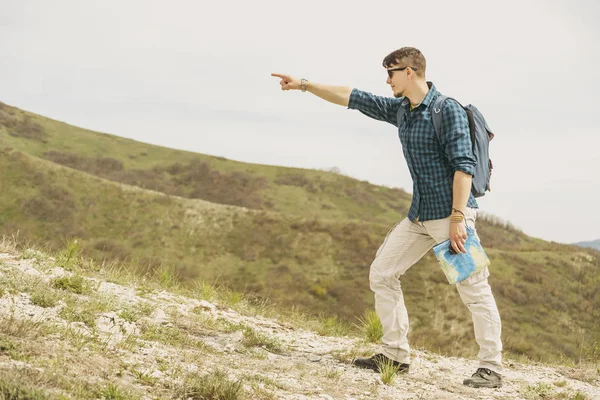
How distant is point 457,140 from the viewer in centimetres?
521

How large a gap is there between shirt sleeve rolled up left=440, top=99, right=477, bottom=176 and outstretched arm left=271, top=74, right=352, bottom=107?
4.14ft

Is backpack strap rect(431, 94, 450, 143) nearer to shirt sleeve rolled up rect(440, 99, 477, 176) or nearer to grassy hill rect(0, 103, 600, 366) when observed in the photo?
shirt sleeve rolled up rect(440, 99, 477, 176)

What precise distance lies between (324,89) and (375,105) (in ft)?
2.02

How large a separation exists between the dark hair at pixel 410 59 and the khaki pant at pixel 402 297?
1.49 meters

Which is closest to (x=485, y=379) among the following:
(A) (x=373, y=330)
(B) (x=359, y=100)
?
(A) (x=373, y=330)

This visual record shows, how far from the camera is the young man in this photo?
5.28 meters

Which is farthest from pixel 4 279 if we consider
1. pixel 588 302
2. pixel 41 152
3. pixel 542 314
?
pixel 41 152

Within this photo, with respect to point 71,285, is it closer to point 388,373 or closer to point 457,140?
point 388,373

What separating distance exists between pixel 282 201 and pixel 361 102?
6374 centimetres

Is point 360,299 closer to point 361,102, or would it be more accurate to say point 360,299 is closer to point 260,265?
point 260,265

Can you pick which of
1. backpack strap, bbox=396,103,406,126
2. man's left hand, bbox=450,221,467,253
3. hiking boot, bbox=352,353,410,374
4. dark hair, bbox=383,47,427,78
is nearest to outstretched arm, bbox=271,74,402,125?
backpack strap, bbox=396,103,406,126

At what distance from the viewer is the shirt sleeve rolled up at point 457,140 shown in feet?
17.1

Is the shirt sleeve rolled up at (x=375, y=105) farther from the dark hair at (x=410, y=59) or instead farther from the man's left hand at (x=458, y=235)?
the man's left hand at (x=458, y=235)

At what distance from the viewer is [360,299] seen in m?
33.6
